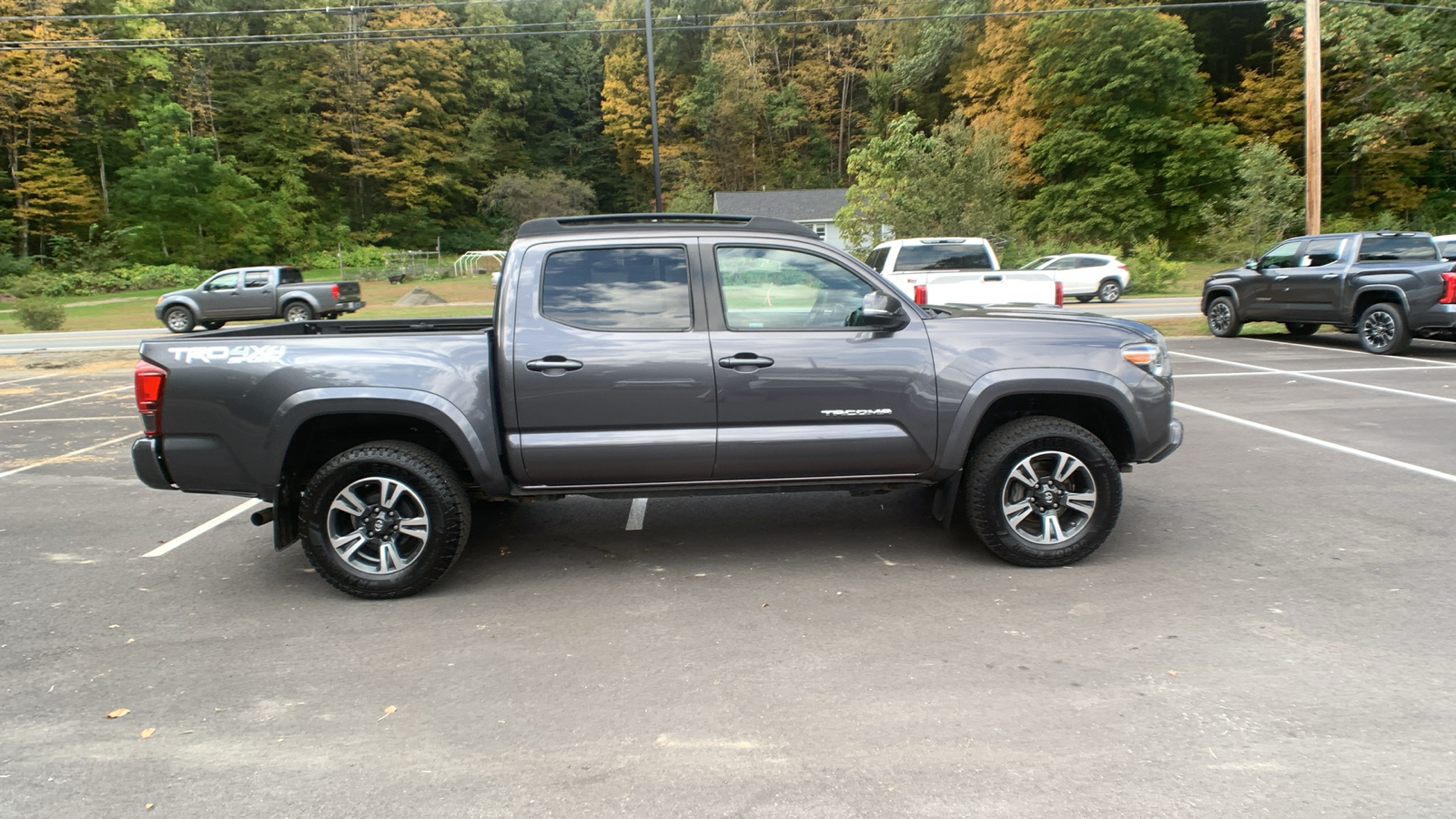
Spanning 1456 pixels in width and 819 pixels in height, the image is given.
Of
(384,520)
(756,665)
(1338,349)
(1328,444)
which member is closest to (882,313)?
(756,665)

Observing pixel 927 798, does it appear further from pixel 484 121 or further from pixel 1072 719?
pixel 484 121

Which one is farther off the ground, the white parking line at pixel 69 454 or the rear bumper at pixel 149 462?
the rear bumper at pixel 149 462

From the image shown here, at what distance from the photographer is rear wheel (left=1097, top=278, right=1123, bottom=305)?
27438 millimetres

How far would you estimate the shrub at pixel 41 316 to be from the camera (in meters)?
24.8

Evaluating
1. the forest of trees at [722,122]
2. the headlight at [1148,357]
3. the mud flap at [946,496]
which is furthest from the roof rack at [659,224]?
the forest of trees at [722,122]

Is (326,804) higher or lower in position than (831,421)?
lower

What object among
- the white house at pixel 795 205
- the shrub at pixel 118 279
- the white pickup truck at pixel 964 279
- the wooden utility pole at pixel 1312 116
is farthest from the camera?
the white house at pixel 795 205

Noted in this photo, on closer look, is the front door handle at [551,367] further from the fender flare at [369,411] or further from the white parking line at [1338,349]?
the white parking line at [1338,349]

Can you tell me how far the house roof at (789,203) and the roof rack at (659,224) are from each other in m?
47.4

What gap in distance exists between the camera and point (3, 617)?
4891 millimetres

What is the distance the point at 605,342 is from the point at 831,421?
4.23ft

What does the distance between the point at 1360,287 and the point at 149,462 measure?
1524 cm

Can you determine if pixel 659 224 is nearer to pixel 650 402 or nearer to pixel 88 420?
pixel 650 402

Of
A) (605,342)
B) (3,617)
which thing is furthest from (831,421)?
(3,617)
